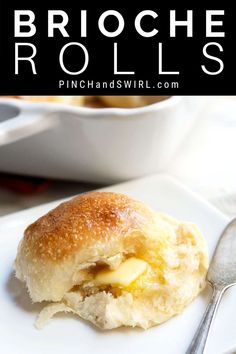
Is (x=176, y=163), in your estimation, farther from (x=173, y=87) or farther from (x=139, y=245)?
(x=139, y=245)

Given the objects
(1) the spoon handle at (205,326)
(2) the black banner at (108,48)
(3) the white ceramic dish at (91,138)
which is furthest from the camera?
(2) the black banner at (108,48)

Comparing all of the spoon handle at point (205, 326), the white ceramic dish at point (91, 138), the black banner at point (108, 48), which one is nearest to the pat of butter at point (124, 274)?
the spoon handle at point (205, 326)

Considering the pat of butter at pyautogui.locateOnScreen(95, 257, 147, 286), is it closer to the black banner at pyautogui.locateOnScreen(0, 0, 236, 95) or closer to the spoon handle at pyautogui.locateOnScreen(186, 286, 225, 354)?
the spoon handle at pyautogui.locateOnScreen(186, 286, 225, 354)

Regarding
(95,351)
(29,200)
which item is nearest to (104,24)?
(29,200)

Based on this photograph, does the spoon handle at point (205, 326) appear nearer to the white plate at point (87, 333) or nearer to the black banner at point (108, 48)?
the white plate at point (87, 333)

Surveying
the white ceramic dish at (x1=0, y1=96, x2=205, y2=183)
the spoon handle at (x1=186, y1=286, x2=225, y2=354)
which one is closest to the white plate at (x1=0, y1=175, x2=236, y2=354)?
the spoon handle at (x1=186, y1=286, x2=225, y2=354)

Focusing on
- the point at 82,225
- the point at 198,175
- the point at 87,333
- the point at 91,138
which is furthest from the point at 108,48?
the point at 87,333
